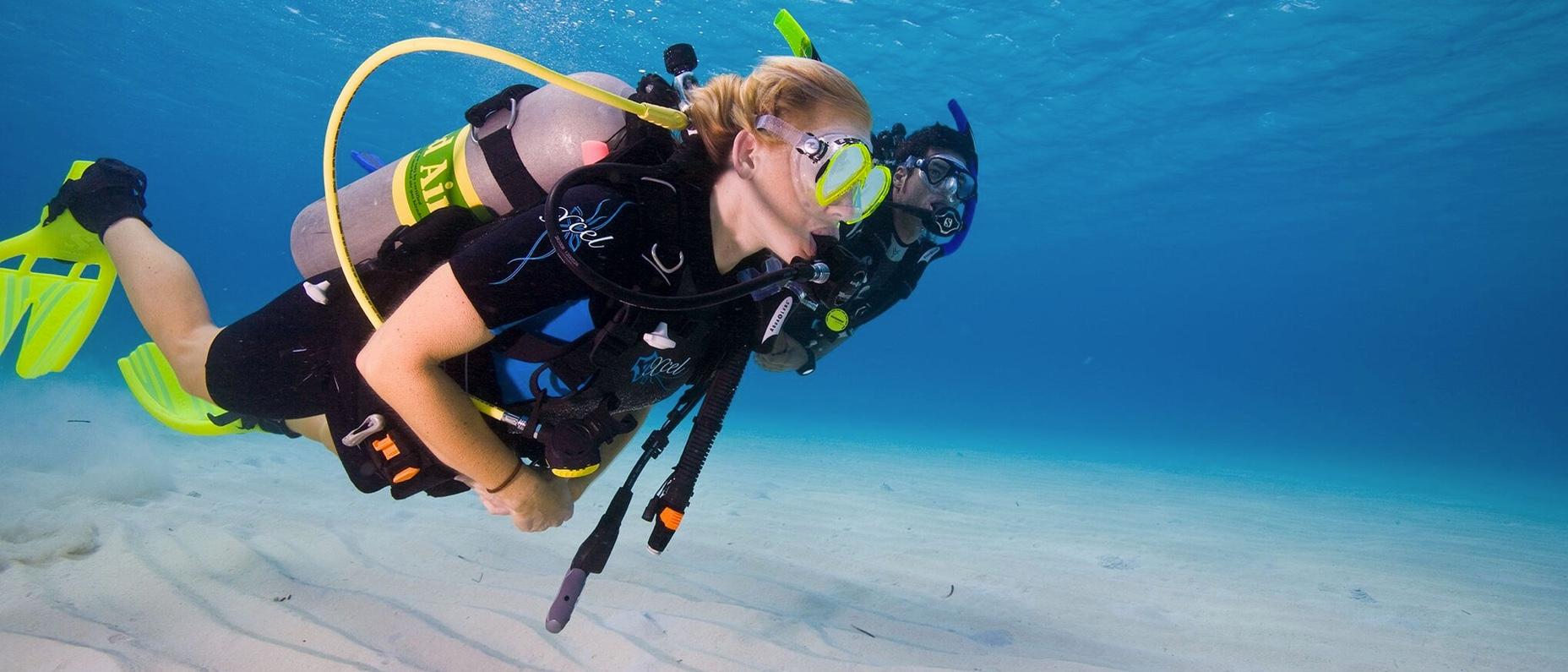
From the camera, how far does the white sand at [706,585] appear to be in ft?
10.6

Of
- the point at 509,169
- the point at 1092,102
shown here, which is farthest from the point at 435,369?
the point at 1092,102

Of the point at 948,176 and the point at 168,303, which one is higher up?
the point at 948,176

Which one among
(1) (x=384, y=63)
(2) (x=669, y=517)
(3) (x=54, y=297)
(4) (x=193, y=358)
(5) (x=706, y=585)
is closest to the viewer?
(1) (x=384, y=63)

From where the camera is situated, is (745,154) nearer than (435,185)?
Yes

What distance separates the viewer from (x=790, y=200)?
206cm

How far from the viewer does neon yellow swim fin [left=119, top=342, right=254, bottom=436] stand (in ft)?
12.2

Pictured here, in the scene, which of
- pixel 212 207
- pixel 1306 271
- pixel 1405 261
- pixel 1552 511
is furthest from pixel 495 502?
pixel 212 207

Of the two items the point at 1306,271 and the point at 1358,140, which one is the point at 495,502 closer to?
the point at 1358,140

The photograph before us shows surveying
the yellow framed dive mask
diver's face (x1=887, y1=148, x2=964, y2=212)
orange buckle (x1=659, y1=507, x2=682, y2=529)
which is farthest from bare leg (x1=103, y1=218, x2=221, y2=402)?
diver's face (x1=887, y1=148, x2=964, y2=212)

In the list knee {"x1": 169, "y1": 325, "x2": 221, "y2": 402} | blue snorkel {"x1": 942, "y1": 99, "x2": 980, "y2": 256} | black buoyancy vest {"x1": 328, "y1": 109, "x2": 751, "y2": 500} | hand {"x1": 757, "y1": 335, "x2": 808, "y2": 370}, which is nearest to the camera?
black buoyancy vest {"x1": 328, "y1": 109, "x2": 751, "y2": 500}

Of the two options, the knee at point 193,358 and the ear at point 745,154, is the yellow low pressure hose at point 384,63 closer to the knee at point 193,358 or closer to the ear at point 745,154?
the ear at point 745,154

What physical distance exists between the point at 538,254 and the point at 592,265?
17 cm

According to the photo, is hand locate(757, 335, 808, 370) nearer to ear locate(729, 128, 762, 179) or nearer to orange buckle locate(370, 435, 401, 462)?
ear locate(729, 128, 762, 179)

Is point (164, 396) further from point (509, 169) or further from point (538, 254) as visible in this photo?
point (538, 254)
